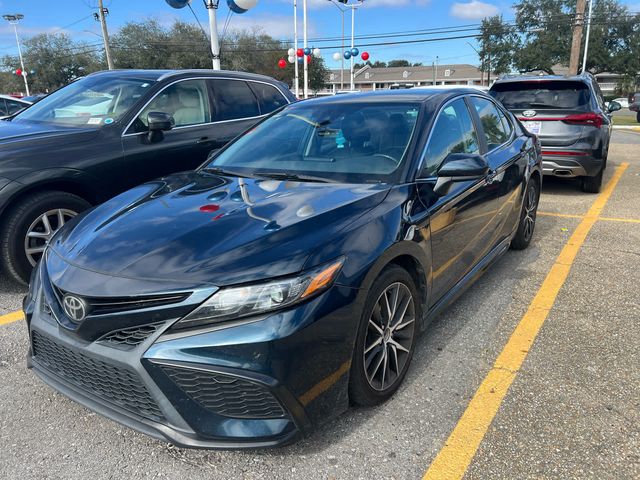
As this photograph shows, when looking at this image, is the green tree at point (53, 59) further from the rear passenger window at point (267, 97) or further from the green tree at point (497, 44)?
the rear passenger window at point (267, 97)

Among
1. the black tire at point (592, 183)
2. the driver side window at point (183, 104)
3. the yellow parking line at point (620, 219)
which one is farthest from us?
the black tire at point (592, 183)

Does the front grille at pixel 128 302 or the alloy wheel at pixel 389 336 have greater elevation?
the front grille at pixel 128 302

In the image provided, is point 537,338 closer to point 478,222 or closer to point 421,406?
point 478,222

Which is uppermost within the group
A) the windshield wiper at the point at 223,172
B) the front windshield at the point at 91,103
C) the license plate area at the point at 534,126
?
the front windshield at the point at 91,103

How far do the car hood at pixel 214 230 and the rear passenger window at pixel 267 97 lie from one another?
3.10 m

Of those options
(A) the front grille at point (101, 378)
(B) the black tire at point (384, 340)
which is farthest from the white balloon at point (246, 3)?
(A) the front grille at point (101, 378)

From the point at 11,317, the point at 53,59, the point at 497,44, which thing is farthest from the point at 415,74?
the point at 11,317

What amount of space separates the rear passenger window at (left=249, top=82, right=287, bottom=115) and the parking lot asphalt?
3.38 m

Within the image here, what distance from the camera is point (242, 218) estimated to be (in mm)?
2348

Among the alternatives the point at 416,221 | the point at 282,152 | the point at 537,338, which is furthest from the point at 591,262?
the point at 282,152

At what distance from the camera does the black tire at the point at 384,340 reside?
2.25 meters

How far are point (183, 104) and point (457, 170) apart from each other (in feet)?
10.5

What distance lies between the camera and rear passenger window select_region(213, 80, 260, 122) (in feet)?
17.5

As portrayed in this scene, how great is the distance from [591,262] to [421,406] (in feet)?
10.0
